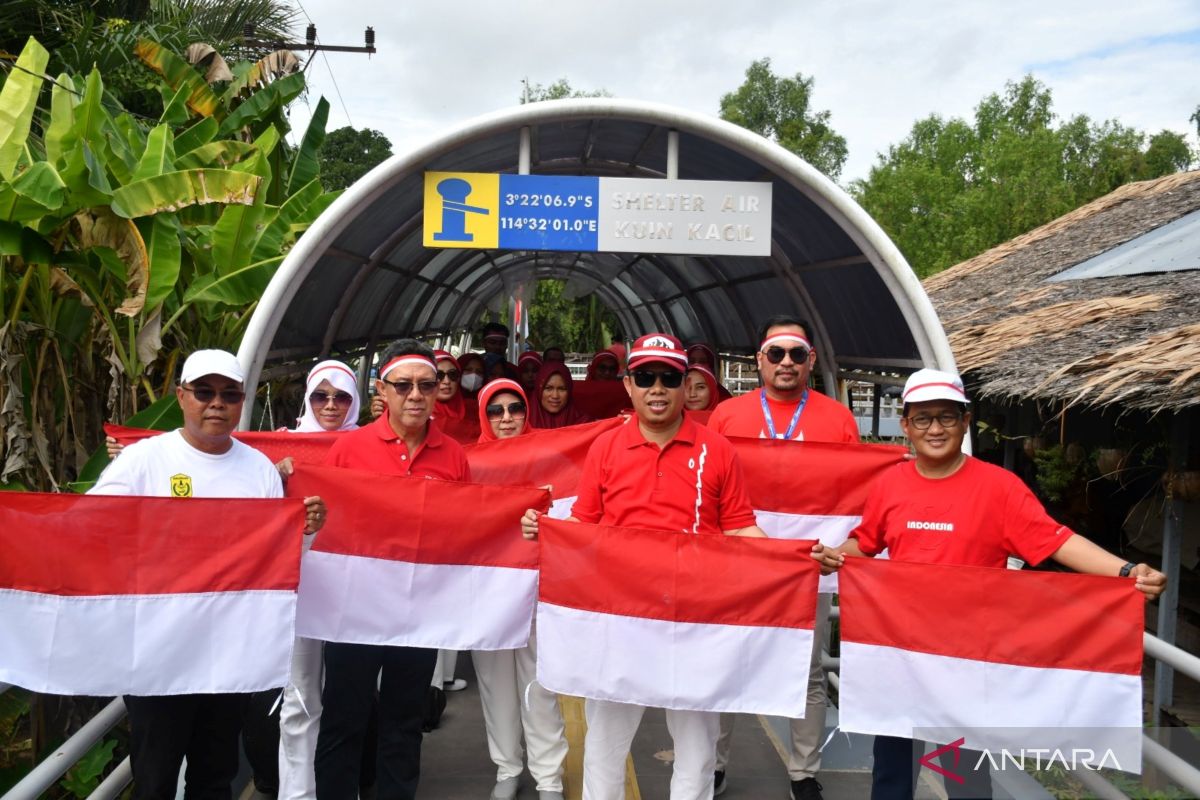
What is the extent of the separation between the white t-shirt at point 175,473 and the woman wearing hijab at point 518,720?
1.57 meters

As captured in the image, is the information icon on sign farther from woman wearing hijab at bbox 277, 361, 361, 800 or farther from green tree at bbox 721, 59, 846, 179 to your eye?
green tree at bbox 721, 59, 846, 179

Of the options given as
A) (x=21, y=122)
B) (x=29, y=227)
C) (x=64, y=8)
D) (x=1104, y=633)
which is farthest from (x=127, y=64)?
(x=1104, y=633)

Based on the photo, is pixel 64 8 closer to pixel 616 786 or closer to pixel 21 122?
pixel 21 122

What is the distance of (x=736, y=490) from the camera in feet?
15.6

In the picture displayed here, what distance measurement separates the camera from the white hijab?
20.2 ft

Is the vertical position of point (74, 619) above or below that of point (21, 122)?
below

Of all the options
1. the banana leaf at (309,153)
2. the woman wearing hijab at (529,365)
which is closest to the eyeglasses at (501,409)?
the woman wearing hijab at (529,365)

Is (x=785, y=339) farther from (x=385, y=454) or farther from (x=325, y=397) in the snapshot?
(x=325, y=397)

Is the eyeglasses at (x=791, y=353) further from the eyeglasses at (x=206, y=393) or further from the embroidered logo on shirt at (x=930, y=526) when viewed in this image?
the eyeglasses at (x=206, y=393)

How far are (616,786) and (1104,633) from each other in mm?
2143

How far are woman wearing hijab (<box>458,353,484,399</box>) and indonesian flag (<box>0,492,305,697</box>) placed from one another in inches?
175

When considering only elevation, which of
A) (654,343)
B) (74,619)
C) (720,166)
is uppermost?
(720,166)

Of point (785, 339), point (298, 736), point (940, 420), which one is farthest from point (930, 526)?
point (298, 736)

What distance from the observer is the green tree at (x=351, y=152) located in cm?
4825
